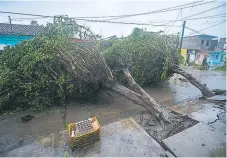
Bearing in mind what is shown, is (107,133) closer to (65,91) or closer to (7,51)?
(65,91)

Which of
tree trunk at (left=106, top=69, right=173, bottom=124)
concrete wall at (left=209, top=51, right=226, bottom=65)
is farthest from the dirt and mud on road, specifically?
concrete wall at (left=209, top=51, right=226, bottom=65)

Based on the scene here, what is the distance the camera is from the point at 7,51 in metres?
5.90

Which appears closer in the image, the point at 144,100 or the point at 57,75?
the point at 144,100

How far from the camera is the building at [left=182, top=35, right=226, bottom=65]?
22.5 meters

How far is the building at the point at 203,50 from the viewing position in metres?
22.5

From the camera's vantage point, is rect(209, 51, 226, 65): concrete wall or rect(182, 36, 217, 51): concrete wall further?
rect(209, 51, 226, 65): concrete wall

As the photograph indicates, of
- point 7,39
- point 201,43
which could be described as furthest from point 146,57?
point 201,43

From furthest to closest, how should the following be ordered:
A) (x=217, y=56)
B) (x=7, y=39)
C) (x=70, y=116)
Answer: (x=217, y=56), (x=7, y=39), (x=70, y=116)

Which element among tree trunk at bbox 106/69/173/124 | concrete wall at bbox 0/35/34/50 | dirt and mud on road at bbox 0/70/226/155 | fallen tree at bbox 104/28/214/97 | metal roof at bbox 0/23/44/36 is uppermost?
metal roof at bbox 0/23/44/36

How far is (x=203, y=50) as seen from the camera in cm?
2248

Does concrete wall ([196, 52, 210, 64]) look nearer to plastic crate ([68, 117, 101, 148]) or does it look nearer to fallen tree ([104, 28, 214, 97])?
fallen tree ([104, 28, 214, 97])

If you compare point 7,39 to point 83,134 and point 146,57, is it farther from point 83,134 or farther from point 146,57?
point 83,134

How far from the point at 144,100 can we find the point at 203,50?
22.5m

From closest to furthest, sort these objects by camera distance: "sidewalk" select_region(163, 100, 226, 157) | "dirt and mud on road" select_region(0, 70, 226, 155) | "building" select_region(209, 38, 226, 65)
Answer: "sidewalk" select_region(163, 100, 226, 157) → "dirt and mud on road" select_region(0, 70, 226, 155) → "building" select_region(209, 38, 226, 65)
